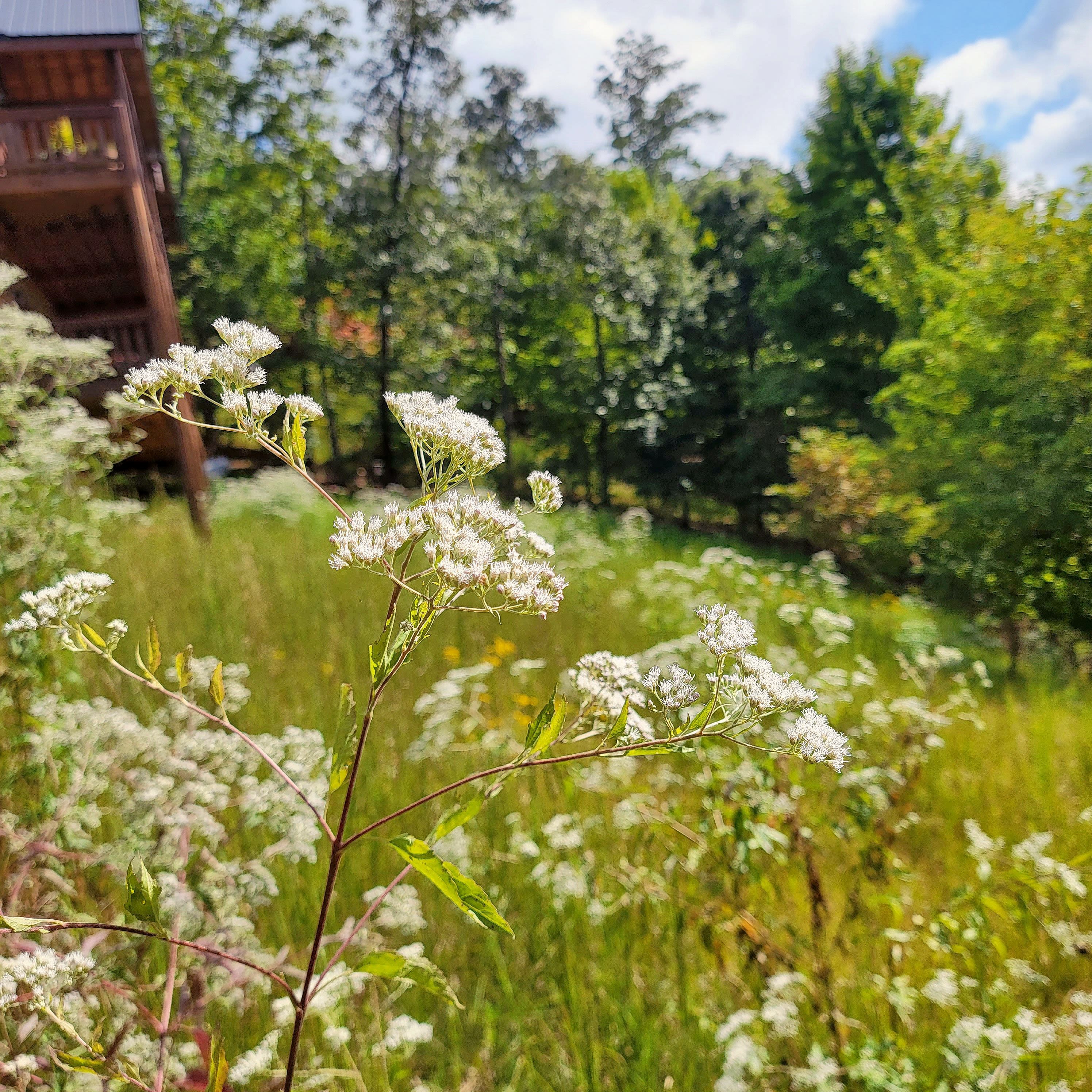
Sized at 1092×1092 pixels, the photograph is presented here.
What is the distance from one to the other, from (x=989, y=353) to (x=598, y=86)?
19630mm

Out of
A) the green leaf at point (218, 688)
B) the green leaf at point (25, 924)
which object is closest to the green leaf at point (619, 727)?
the green leaf at point (218, 688)

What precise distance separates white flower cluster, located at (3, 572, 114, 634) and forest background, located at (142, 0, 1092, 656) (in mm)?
8500

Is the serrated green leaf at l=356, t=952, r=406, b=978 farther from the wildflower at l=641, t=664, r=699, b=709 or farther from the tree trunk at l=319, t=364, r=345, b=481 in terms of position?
the tree trunk at l=319, t=364, r=345, b=481

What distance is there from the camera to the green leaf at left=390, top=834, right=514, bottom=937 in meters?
0.61

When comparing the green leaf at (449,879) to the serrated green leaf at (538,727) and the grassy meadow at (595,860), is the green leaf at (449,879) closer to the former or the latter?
the serrated green leaf at (538,727)

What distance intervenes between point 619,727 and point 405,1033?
0.94 metres

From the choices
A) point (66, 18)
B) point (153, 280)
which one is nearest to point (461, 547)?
point (153, 280)

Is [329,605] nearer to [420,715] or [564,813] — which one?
[420,715]

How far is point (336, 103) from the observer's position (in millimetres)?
14602

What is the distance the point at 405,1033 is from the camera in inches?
45.7

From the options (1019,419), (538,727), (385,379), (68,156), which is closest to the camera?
(538,727)

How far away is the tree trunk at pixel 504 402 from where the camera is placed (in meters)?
14.7

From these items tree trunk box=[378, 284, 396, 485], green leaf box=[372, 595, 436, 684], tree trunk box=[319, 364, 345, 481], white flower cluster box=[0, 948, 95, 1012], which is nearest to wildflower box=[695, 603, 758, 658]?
green leaf box=[372, 595, 436, 684]

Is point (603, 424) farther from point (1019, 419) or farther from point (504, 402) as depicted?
point (1019, 419)
